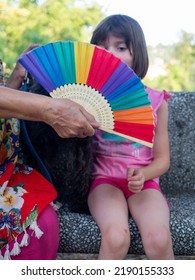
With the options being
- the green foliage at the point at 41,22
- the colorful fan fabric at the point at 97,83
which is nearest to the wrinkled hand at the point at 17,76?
the colorful fan fabric at the point at 97,83

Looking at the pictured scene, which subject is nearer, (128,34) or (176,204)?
(128,34)

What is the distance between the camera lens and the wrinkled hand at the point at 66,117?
5.23 ft

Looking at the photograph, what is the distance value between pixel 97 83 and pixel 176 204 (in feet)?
2.74

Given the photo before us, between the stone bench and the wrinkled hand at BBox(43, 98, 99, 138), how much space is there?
47 cm

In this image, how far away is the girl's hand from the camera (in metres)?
1.94

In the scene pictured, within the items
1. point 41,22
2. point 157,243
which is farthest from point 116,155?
point 41,22

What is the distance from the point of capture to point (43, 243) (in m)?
1.78

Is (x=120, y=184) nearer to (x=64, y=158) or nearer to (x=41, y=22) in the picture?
(x=64, y=158)

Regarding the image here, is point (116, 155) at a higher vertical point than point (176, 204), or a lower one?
higher

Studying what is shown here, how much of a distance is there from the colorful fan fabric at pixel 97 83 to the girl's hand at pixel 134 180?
0.55 ft

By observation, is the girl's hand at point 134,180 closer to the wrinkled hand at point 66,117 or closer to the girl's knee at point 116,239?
the girl's knee at point 116,239

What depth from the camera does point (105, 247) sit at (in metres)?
1.80

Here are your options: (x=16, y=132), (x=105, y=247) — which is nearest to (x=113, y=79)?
(x=16, y=132)

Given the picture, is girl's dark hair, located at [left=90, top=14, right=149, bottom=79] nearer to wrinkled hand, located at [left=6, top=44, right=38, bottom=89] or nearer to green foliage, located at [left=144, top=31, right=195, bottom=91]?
wrinkled hand, located at [left=6, top=44, right=38, bottom=89]
